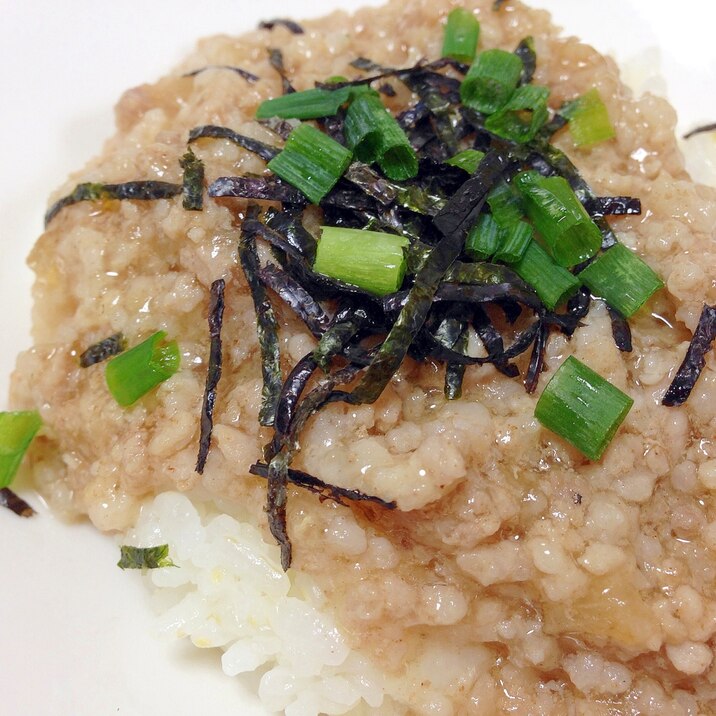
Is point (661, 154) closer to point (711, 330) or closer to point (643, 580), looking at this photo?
point (711, 330)

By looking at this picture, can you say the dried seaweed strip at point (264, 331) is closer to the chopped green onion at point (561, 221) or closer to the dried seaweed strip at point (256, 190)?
the dried seaweed strip at point (256, 190)

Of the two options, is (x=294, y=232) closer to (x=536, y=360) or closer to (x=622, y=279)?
(x=536, y=360)

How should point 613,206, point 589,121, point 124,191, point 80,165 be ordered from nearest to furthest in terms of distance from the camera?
point 613,206
point 124,191
point 589,121
point 80,165

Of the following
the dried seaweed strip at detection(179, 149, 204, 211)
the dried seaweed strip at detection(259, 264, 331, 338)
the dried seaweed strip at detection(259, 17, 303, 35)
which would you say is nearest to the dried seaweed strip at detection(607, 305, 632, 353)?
the dried seaweed strip at detection(259, 264, 331, 338)

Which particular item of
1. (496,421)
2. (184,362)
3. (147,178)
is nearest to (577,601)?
(496,421)

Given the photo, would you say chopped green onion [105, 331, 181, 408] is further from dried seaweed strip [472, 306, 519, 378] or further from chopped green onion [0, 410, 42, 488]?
dried seaweed strip [472, 306, 519, 378]

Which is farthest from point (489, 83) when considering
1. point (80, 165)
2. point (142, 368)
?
point (80, 165)
